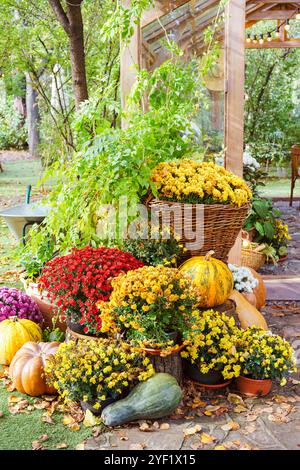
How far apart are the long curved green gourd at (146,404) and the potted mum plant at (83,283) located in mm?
460

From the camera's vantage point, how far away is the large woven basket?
385cm

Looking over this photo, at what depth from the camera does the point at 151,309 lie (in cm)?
317

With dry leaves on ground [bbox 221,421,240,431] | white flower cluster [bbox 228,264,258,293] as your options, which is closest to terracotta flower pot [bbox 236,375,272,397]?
dry leaves on ground [bbox 221,421,240,431]

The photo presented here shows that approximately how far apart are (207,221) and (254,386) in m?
1.14

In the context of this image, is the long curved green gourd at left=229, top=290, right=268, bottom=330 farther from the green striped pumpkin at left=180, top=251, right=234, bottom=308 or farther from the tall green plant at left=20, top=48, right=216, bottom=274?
the tall green plant at left=20, top=48, right=216, bottom=274

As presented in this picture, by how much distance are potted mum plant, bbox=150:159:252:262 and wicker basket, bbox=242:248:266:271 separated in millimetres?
1896

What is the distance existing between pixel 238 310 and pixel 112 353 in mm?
1259

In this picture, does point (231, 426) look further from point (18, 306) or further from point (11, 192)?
point (11, 192)

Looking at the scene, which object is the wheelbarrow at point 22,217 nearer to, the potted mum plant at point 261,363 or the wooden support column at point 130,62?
the wooden support column at point 130,62

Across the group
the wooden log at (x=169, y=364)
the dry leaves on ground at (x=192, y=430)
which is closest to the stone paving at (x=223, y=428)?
the dry leaves on ground at (x=192, y=430)

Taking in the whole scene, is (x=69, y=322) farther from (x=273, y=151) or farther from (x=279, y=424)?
(x=273, y=151)

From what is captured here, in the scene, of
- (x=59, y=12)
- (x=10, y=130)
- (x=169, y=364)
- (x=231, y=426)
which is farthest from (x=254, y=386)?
(x=10, y=130)

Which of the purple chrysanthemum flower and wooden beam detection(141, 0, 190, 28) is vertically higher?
wooden beam detection(141, 0, 190, 28)

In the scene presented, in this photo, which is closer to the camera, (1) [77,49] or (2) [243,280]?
(2) [243,280]
